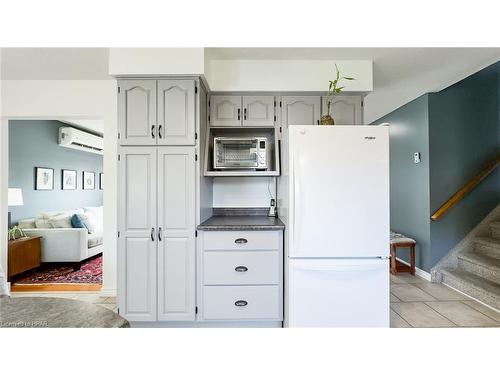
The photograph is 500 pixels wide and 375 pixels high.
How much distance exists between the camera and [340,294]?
81.8 inches

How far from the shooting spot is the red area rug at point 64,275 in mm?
3688

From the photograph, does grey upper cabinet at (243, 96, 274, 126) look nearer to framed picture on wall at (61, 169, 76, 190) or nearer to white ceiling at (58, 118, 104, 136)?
white ceiling at (58, 118, 104, 136)

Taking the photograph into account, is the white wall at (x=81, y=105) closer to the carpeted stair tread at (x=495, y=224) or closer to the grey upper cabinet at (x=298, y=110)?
the grey upper cabinet at (x=298, y=110)

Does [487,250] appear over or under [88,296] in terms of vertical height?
over

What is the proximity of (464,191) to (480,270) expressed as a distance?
0.94 metres

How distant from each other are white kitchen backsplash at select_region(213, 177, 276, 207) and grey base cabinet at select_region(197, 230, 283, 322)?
2.54 ft

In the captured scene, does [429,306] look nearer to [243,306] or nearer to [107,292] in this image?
[243,306]

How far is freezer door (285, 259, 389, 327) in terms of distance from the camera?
2068mm

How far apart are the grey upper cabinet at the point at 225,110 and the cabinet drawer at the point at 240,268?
1256mm

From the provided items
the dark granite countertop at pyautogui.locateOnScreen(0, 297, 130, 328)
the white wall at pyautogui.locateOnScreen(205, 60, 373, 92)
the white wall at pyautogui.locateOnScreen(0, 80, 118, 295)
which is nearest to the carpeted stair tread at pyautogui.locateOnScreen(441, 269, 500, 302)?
the white wall at pyautogui.locateOnScreen(205, 60, 373, 92)

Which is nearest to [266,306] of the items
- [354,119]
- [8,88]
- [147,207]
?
[147,207]

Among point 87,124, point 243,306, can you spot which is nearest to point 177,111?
point 243,306

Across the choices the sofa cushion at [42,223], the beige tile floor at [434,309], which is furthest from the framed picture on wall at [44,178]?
the beige tile floor at [434,309]
